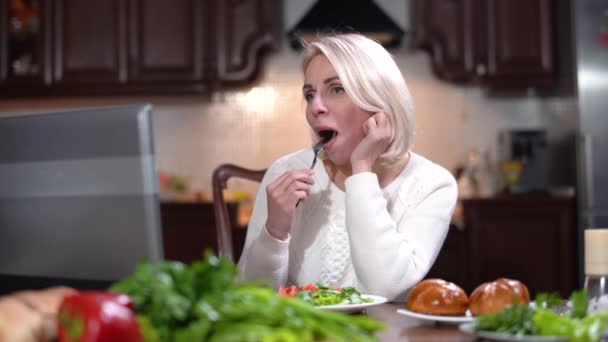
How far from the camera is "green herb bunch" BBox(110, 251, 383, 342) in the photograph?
74 centimetres

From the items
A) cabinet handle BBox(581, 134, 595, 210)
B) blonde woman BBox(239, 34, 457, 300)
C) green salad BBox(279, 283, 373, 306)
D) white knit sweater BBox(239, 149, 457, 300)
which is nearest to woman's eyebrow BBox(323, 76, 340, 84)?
blonde woman BBox(239, 34, 457, 300)

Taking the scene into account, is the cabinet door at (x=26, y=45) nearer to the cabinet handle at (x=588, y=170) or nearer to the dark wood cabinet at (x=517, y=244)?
the dark wood cabinet at (x=517, y=244)

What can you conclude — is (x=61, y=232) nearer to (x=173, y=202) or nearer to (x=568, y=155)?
(x=173, y=202)

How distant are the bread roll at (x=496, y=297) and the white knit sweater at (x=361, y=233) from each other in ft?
1.49

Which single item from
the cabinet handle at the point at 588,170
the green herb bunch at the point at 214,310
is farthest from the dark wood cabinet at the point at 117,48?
the green herb bunch at the point at 214,310

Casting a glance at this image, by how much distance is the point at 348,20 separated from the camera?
12.1 feet

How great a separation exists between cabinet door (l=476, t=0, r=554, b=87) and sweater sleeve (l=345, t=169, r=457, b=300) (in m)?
2.48

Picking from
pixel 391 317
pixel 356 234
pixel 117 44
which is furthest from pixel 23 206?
pixel 117 44

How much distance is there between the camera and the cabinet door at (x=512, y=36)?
405cm

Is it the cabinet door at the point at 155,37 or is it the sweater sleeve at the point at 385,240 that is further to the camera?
the cabinet door at the point at 155,37

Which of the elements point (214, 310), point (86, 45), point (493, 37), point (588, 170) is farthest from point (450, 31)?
point (214, 310)

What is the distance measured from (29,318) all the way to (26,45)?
148 inches

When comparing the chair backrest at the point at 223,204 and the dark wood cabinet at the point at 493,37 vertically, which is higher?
the dark wood cabinet at the point at 493,37

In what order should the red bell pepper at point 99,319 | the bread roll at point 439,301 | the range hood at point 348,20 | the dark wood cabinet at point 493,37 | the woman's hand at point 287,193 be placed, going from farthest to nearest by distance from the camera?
1. the dark wood cabinet at point 493,37
2. the range hood at point 348,20
3. the woman's hand at point 287,193
4. the bread roll at point 439,301
5. the red bell pepper at point 99,319
